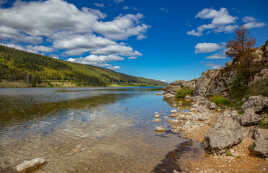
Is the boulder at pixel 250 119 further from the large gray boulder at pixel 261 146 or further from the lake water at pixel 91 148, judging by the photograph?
the lake water at pixel 91 148

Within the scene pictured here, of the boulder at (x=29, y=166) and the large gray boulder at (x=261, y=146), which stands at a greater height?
the large gray boulder at (x=261, y=146)

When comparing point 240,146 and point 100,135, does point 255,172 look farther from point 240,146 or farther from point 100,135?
point 100,135

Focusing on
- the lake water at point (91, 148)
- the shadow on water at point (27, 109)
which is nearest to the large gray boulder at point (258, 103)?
the lake water at point (91, 148)

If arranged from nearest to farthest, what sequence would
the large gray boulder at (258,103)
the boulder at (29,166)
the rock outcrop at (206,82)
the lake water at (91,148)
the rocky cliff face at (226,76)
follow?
the boulder at (29,166) → the lake water at (91,148) → the large gray boulder at (258,103) → the rocky cliff face at (226,76) → the rock outcrop at (206,82)

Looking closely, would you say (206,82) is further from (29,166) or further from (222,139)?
(29,166)

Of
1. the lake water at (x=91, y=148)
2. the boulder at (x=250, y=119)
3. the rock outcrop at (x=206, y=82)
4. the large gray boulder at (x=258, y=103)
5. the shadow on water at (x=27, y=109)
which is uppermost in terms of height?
the rock outcrop at (x=206, y=82)

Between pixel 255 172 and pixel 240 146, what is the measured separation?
346 cm

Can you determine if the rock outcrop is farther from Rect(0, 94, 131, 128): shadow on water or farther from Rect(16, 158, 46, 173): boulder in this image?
Rect(16, 158, 46, 173): boulder

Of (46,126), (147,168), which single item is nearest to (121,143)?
(147,168)

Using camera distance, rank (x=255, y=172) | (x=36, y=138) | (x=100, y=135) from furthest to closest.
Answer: (x=100, y=135), (x=36, y=138), (x=255, y=172)

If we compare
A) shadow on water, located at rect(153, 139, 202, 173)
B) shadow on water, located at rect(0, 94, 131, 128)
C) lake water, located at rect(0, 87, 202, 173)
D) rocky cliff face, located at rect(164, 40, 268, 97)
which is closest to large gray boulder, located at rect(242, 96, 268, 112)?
shadow on water, located at rect(153, 139, 202, 173)

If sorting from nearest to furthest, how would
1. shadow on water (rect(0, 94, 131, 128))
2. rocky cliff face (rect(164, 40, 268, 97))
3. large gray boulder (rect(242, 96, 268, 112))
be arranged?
large gray boulder (rect(242, 96, 268, 112)) < shadow on water (rect(0, 94, 131, 128)) < rocky cliff face (rect(164, 40, 268, 97))

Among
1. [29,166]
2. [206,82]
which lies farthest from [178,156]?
[206,82]

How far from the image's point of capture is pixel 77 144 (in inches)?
617
